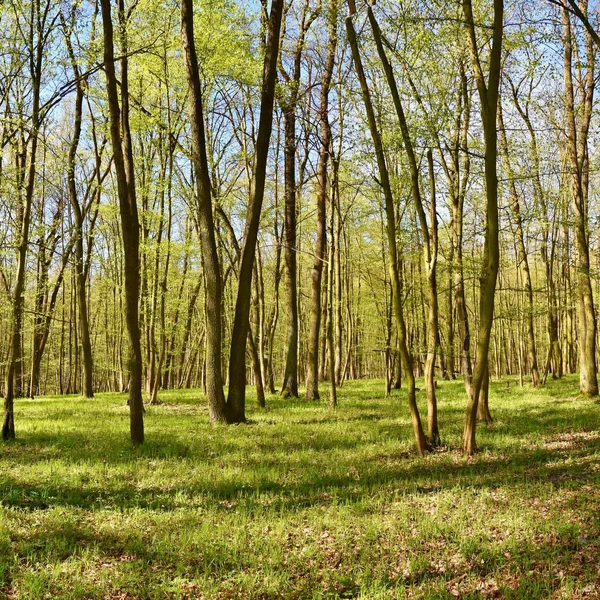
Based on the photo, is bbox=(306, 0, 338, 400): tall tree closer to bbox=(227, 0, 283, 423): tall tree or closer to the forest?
the forest

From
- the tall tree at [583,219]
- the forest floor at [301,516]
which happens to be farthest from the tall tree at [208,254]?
the tall tree at [583,219]

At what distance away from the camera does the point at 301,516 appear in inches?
219

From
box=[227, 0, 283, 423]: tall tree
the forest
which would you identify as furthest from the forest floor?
box=[227, 0, 283, 423]: tall tree

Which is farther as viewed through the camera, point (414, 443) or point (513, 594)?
point (414, 443)

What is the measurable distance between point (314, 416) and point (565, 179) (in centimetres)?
1346

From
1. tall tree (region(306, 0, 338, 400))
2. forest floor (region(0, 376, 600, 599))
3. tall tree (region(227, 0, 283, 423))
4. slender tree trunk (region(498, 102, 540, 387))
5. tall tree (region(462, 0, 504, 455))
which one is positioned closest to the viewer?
forest floor (region(0, 376, 600, 599))

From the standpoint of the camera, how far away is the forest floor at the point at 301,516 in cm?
410

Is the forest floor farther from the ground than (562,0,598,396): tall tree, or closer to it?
closer to it

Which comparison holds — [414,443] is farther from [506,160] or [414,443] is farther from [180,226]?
[180,226]

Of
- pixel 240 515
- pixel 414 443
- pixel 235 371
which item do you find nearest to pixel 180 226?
pixel 235 371

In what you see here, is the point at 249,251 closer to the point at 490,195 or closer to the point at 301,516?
the point at 490,195

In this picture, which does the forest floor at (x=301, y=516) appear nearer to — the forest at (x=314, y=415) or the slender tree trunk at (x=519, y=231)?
the forest at (x=314, y=415)

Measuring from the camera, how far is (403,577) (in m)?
4.18

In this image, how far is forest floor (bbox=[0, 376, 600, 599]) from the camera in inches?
161
